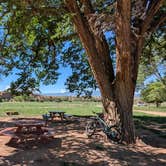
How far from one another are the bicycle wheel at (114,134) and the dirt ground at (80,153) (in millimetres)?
253

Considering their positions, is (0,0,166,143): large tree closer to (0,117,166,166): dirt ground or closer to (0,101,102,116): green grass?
(0,117,166,166): dirt ground

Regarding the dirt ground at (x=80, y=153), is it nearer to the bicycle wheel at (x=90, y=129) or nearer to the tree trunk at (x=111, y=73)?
the bicycle wheel at (x=90, y=129)

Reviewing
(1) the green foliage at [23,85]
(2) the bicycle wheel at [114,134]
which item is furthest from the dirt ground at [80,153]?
(1) the green foliage at [23,85]

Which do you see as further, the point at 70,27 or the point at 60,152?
the point at 70,27

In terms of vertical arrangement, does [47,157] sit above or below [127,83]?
below

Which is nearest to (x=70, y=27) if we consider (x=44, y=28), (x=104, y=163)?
(x=44, y=28)

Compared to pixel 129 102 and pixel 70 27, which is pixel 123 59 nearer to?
pixel 129 102

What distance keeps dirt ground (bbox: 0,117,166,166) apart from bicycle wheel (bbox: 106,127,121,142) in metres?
0.25

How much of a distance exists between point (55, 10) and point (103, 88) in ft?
9.59

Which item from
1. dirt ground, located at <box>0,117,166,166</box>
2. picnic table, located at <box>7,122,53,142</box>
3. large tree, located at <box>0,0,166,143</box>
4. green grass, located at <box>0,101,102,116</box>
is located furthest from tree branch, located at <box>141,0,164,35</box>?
green grass, located at <box>0,101,102,116</box>

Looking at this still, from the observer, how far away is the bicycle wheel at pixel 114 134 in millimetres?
12008

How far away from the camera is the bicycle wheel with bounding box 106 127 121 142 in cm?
1201

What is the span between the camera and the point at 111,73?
1266 centimetres

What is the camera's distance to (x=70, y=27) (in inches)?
581
